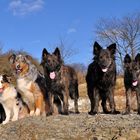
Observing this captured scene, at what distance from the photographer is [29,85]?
1284 centimetres

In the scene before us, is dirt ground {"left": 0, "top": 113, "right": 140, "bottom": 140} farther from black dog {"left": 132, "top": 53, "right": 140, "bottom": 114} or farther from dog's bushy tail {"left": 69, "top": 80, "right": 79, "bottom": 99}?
dog's bushy tail {"left": 69, "top": 80, "right": 79, "bottom": 99}

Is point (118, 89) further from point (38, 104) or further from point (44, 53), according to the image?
point (44, 53)

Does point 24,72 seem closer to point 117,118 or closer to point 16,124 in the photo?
point 16,124

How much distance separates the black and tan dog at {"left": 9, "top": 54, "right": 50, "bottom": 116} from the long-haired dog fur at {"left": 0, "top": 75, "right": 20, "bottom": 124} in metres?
0.28

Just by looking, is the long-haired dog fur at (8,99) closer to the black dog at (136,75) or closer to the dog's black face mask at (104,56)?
the dog's black face mask at (104,56)

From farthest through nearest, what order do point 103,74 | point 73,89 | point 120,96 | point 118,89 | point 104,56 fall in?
point 118,89 → point 120,96 → point 73,89 → point 103,74 → point 104,56

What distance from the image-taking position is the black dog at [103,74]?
1234 cm

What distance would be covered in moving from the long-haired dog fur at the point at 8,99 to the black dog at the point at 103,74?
93.6 inches

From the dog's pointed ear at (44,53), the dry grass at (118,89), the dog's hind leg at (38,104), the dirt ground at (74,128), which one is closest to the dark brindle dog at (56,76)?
the dog's pointed ear at (44,53)

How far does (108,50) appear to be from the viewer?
41.1 feet

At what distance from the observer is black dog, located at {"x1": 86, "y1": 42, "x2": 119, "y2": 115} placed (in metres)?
12.3

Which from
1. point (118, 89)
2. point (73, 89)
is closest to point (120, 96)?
point (118, 89)

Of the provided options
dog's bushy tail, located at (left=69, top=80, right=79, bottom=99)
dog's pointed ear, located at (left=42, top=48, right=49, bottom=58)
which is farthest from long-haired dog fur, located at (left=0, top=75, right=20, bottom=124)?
dog's bushy tail, located at (left=69, top=80, right=79, bottom=99)

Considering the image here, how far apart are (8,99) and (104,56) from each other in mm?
3275
